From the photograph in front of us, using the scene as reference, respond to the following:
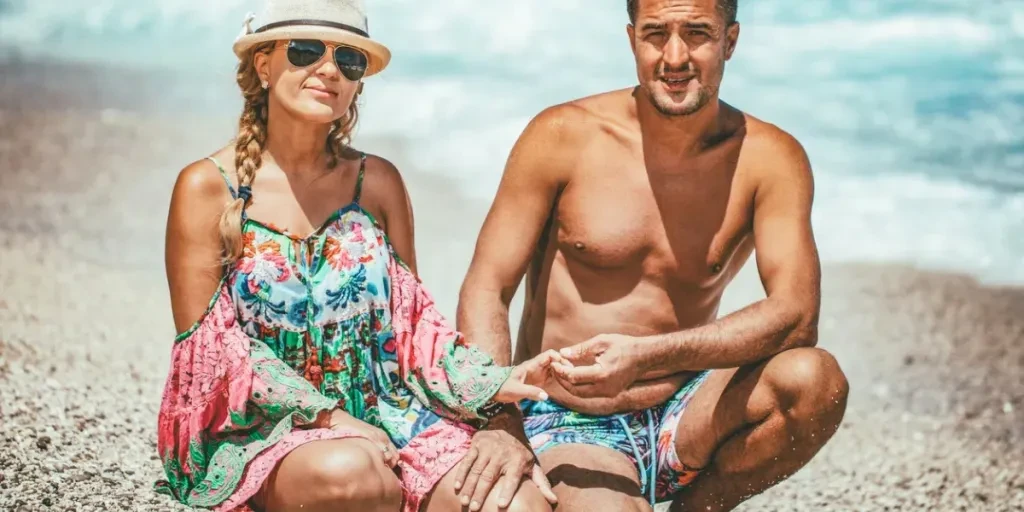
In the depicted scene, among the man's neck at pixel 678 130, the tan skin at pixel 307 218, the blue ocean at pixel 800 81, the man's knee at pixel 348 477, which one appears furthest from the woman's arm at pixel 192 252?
the blue ocean at pixel 800 81

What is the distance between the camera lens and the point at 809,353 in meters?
3.48

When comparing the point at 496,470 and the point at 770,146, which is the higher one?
the point at 770,146

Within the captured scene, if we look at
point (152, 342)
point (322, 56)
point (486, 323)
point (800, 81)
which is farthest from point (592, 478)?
point (800, 81)

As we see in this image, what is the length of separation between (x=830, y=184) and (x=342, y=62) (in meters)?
8.12

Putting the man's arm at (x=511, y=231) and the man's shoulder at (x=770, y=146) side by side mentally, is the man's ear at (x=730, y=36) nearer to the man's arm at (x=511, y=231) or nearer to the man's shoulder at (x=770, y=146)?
the man's shoulder at (x=770, y=146)

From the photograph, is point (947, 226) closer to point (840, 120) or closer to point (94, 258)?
point (840, 120)

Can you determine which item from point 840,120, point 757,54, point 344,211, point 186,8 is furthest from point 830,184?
point 186,8

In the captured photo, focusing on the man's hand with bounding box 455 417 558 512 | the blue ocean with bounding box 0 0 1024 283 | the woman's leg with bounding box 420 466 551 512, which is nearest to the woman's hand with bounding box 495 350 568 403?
the man's hand with bounding box 455 417 558 512

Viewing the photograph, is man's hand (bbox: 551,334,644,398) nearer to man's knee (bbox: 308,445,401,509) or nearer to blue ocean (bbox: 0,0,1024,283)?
man's knee (bbox: 308,445,401,509)

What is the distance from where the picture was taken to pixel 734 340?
138 inches

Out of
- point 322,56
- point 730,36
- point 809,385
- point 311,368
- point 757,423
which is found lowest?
point 757,423

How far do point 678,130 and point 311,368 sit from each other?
141 centimetres

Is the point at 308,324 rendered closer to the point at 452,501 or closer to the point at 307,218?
the point at 307,218

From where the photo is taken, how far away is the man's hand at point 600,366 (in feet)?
10.8
